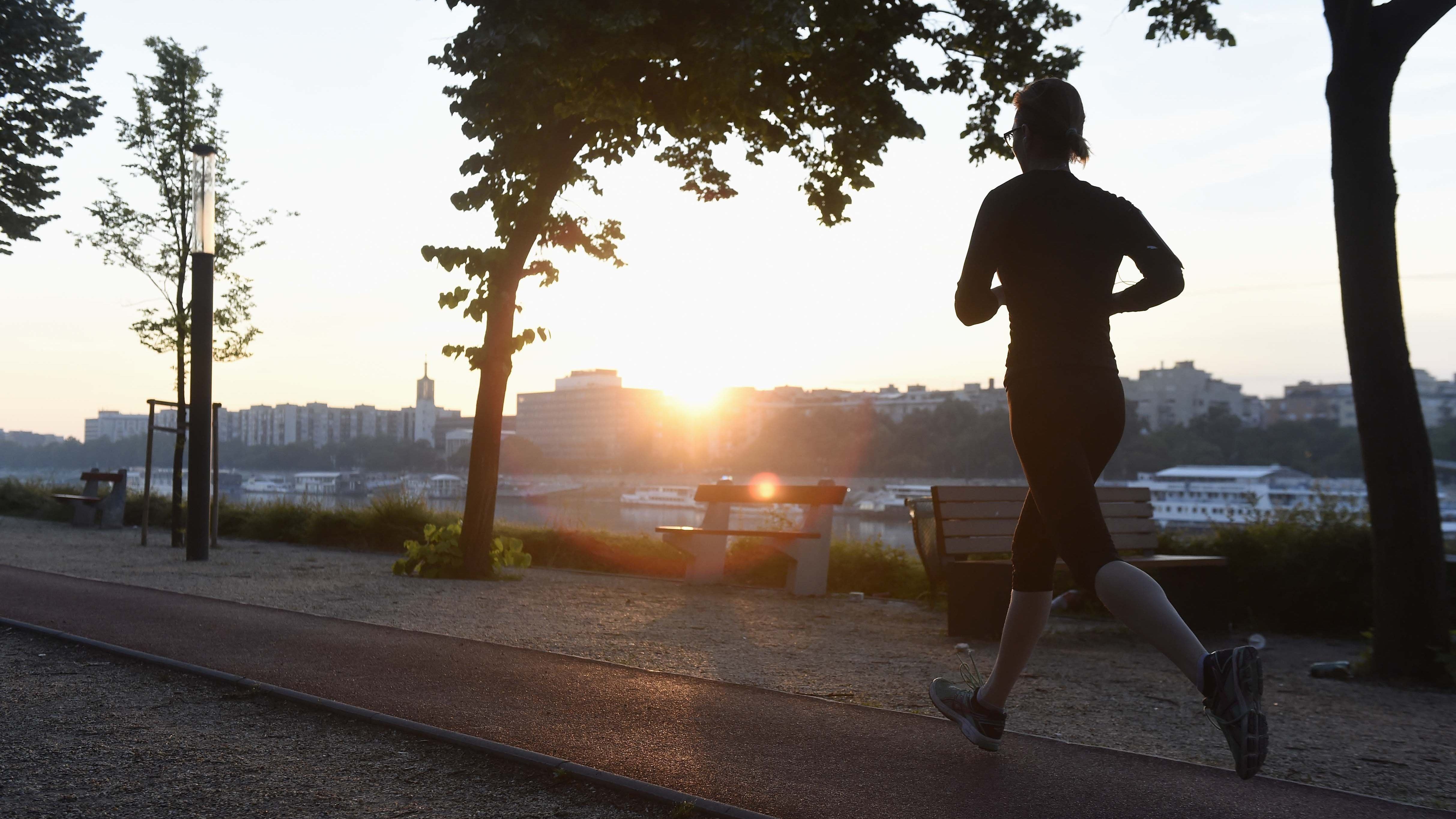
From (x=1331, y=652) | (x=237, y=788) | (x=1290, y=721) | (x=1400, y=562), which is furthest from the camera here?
(x=1331, y=652)

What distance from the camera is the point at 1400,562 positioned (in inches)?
231

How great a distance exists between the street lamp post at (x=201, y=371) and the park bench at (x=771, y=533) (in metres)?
5.25

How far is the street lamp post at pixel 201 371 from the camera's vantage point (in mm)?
11336

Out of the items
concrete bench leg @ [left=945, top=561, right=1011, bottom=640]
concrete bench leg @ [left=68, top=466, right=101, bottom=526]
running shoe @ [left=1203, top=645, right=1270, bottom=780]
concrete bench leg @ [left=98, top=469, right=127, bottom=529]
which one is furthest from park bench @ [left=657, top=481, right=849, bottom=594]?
concrete bench leg @ [left=68, top=466, right=101, bottom=526]

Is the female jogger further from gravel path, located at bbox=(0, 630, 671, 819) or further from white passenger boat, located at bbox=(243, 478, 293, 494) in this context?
white passenger boat, located at bbox=(243, 478, 293, 494)

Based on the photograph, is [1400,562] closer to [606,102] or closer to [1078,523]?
[1078,523]

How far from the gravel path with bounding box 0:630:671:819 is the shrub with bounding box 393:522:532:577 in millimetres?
5755

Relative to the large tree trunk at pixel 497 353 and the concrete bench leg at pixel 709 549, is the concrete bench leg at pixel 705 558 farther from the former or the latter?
the large tree trunk at pixel 497 353

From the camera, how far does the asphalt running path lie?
2920 mm

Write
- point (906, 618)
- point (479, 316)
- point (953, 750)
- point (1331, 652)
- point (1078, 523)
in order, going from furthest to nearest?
point (479, 316)
point (906, 618)
point (1331, 652)
point (953, 750)
point (1078, 523)

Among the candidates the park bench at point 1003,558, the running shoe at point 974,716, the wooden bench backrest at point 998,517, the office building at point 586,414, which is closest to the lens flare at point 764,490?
the park bench at point 1003,558

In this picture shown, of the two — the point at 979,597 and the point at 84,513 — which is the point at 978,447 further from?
the point at 979,597

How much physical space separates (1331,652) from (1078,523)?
17.3ft

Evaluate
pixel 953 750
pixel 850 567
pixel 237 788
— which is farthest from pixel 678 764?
pixel 850 567
